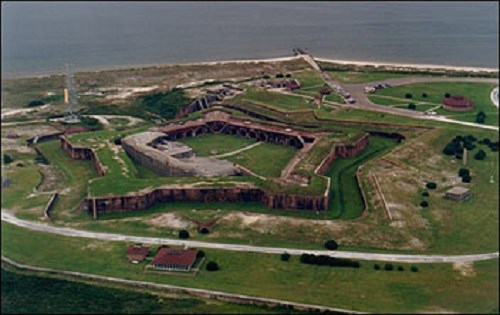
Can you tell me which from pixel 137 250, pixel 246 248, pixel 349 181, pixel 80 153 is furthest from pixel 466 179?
pixel 80 153

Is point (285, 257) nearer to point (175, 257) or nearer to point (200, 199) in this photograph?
point (175, 257)

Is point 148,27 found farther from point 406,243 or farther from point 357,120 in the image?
point 406,243

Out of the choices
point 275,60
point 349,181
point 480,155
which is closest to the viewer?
point 349,181

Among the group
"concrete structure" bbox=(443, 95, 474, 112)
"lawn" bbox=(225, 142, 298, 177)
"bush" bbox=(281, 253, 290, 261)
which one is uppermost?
"concrete structure" bbox=(443, 95, 474, 112)

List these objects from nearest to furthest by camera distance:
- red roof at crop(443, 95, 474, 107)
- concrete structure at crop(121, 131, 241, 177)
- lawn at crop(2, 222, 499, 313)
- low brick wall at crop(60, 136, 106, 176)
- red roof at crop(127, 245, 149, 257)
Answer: lawn at crop(2, 222, 499, 313)
red roof at crop(127, 245, 149, 257)
concrete structure at crop(121, 131, 241, 177)
low brick wall at crop(60, 136, 106, 176)
red roof at crop(443, 95, 474, 107)

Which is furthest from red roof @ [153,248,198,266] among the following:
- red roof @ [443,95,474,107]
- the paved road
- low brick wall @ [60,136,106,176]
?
red roof @ [443,95,474,107]

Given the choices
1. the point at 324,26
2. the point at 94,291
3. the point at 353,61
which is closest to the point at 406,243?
the point at 94,291

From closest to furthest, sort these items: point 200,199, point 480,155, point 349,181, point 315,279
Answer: point 315,279 < point 200,199 < point 349,181 < point 480,155

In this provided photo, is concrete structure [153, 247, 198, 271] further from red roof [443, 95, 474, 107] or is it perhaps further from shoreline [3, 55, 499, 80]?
shoreline [3, 55, 499, 80]
